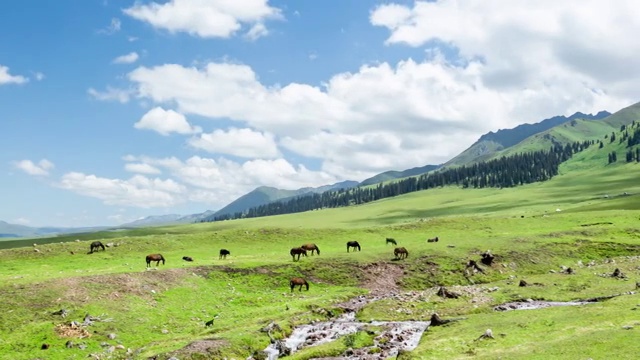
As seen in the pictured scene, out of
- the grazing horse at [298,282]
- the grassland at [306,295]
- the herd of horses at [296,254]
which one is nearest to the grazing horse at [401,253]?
the herd of horses at [296,254]

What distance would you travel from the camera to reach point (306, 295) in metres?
48.1

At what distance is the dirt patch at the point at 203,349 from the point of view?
1146 inches

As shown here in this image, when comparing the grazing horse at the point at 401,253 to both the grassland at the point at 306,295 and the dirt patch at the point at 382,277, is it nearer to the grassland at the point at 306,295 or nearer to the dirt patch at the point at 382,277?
the grassland at the point at 306,295

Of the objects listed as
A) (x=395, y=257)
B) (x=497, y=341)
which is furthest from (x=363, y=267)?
(x=497, y=341)

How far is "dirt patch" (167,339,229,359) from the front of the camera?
2911 cm

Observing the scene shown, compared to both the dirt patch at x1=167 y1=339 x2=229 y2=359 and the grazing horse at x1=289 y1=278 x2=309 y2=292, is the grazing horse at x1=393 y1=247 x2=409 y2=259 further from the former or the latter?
the dirt patch at x1=167 y1=339 x2=229 y2=359

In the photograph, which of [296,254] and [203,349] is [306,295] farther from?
[203,349]

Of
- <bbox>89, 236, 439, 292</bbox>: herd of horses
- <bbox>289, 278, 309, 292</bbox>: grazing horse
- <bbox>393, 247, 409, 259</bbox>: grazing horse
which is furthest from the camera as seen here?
<bbox>393, 247, 409, 259</bbox>: grazing horse

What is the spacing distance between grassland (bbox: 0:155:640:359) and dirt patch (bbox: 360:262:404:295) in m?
0.21

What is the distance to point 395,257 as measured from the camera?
59.6 metres

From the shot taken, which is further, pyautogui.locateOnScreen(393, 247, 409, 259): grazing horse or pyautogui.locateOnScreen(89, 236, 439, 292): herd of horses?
pyautogui.locateOnScreen(393, 247, 409, 259): grazing horse

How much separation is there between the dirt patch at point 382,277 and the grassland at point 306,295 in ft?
0.68

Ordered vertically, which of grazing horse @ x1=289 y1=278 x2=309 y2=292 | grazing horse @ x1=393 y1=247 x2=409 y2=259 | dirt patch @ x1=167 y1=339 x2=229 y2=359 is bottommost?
dirt patch @ x1=167 y1=339 x2=229 y2=359

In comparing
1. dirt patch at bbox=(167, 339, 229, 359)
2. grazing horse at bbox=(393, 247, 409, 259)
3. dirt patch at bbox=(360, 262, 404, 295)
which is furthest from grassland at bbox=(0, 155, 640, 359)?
→ grazing horse at bbox=(393, 247, 409, 259)
